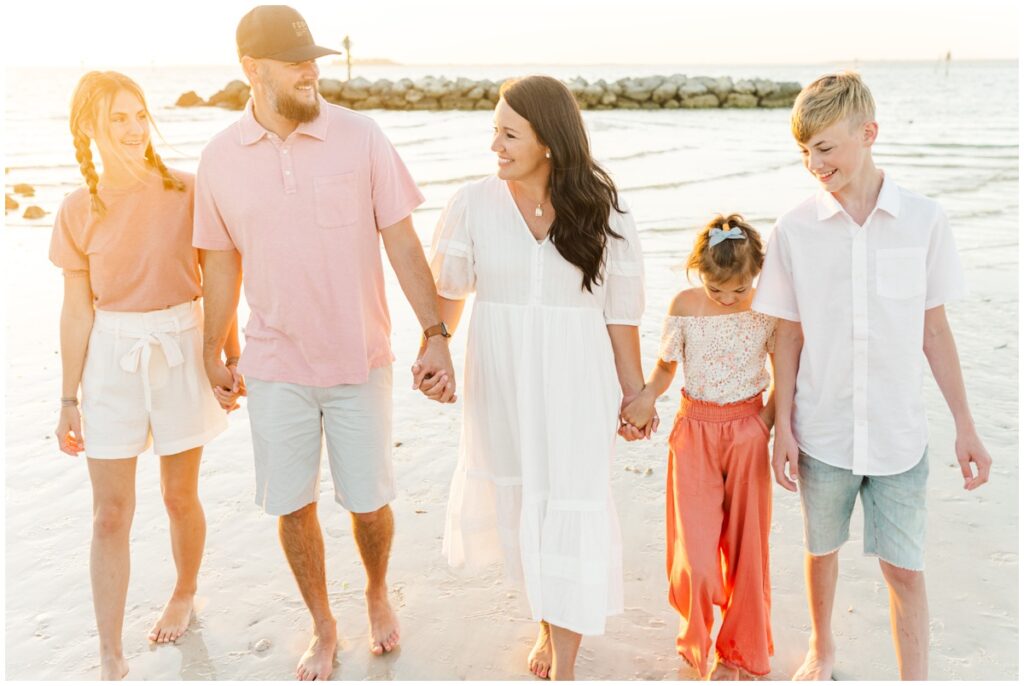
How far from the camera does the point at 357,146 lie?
3135mm

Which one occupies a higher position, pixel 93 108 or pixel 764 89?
pixel 764 89

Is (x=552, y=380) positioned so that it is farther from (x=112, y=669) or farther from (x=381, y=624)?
(x=112, y=669)

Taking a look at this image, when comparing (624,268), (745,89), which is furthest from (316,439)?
(745,89)

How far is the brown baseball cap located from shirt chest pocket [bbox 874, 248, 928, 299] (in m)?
1.92

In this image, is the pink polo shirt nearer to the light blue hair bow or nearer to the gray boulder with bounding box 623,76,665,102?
the light blue hair bow

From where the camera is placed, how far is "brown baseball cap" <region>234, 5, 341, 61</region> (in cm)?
301

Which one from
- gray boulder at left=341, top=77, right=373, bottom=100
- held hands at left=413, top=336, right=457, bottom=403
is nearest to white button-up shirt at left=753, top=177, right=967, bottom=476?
held hands at left=413, top=336, right=457, bottom=403

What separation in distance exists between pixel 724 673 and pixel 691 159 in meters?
17.1

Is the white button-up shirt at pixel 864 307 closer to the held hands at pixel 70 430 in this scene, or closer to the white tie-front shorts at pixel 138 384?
the white tie-front shorts at pixel 138 384

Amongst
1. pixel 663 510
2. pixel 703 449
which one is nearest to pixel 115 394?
pixel 703 449

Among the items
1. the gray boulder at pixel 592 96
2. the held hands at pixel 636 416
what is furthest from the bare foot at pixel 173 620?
the gray boulder at pixel 592 96

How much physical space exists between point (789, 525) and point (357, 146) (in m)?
2.62

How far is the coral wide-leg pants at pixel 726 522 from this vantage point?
3.09m

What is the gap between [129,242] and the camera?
127 inches
